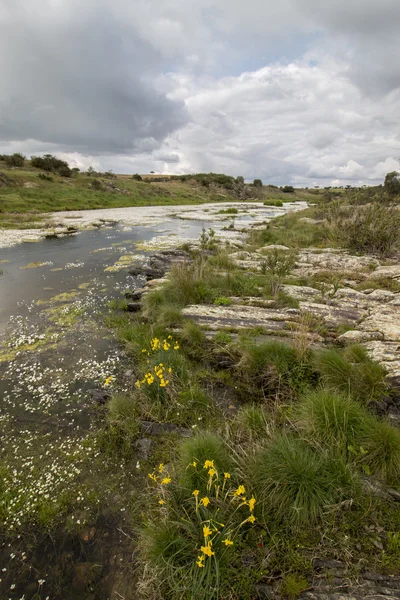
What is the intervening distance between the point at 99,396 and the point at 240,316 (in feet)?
16.3

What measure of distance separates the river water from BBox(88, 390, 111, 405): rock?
0.21m

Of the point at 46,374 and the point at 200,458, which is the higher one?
the point at 200,458

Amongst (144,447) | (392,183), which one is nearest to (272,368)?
(144,447)

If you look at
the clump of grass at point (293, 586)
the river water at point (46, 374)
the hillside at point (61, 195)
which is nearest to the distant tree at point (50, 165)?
the hillside at point (61, 195)

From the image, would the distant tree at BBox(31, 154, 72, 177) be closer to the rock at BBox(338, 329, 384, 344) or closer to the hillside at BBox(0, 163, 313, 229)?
the hillside at BBox(0, 163, 313, 229)

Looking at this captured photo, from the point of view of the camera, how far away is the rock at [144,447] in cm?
587

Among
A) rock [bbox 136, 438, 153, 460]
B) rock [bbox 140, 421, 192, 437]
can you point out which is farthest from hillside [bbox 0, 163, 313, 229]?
rock [bbox 136, 438, 153, 460]

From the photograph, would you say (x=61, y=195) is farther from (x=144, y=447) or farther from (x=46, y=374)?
(x=144, y=447)

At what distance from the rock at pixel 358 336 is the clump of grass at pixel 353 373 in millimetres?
770

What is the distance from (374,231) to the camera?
1692 centimetres

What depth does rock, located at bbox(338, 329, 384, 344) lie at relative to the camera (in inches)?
301

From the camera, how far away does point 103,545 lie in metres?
4.43

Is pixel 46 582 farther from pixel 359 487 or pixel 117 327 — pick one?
pixel 117 327

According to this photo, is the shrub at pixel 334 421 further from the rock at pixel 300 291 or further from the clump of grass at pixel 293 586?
the rock at pixel 300 291
